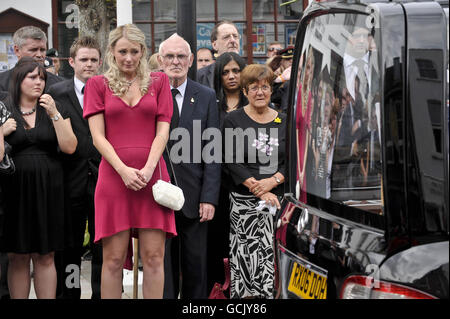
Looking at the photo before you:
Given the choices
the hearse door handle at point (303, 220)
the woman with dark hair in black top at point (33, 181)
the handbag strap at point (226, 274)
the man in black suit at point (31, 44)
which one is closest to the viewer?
the hearse door handle at point (303, 220)

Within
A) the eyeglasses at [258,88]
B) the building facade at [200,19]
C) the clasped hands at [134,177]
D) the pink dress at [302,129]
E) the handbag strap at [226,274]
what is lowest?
the handbag strap at [226,274]

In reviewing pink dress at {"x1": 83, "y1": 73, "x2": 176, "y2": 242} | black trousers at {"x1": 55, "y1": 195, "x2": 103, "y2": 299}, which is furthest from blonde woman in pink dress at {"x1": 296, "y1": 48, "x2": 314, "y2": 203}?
black trousers at {"x1": 55, "y1": 195, "x2": 103, "y2": 299}

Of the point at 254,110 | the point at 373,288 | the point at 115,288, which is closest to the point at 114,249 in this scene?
the point at 115,288

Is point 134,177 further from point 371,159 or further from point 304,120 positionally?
point 371,159

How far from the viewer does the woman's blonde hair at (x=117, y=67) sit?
4.88 meters

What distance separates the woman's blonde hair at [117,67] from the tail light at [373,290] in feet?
8.46

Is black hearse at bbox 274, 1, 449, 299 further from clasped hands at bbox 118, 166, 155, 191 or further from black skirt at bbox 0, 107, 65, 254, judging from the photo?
black skirt at bbox 0, 107, 65, 254

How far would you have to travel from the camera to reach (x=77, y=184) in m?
5.84

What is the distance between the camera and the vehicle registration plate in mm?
2867

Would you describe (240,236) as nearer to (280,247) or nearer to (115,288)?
(115,288)

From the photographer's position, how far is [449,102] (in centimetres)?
242

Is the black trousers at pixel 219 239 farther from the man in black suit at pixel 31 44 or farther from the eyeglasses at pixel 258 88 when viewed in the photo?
the man in black suit at pixel 31 44

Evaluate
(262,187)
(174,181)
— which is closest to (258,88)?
(262,187)

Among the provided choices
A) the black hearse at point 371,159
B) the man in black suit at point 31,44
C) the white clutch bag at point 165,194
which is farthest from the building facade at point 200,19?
the black hearse at point 371,159
